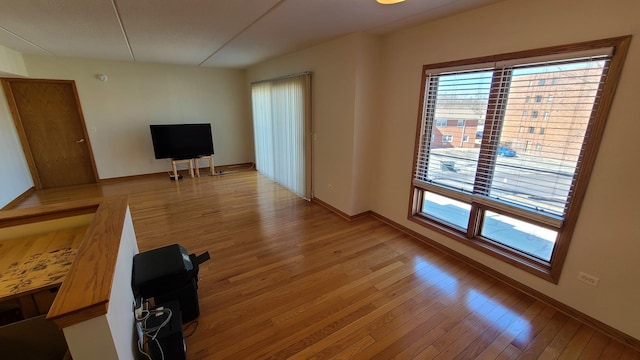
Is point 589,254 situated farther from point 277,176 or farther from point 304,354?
point 277,176

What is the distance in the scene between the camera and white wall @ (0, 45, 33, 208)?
13.0 ft

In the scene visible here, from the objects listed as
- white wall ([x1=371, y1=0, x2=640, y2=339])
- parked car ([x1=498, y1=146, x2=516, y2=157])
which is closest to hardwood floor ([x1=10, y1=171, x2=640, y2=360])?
white wall ([x1=371, y1=0, x2=640, y2=339])

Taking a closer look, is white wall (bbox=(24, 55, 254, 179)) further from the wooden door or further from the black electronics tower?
the black electronics tower

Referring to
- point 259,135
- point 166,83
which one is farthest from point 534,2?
point 166,83

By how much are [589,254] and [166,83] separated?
23.0ft

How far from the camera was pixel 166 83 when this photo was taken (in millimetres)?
5711

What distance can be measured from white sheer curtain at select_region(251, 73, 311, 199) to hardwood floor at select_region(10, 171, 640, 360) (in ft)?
3.85

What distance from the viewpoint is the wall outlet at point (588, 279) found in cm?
194

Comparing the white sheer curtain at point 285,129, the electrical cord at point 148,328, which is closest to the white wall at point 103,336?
the electrical cord at point 148,328

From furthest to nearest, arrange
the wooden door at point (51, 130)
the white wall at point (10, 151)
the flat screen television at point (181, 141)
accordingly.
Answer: the flat screen television at point (181, 141) < the wooden door at point (51, 130) < the white wall at point (10, 151)

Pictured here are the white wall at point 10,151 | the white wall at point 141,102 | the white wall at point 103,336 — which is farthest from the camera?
the white wall at point 141,102

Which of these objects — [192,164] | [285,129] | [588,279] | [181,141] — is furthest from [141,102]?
[588,279]

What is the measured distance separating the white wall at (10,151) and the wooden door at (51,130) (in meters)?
0.15

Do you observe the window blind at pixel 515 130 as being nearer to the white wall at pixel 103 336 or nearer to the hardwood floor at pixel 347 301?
the hardwood floor at pixel 347 301
